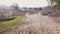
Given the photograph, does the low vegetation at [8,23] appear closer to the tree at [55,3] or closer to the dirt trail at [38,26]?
the dirt trail at [38,26]

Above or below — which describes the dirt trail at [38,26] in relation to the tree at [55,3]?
below

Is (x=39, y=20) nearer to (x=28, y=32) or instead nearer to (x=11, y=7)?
(x=28, y=32)

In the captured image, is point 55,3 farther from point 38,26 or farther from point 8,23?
point 8,23

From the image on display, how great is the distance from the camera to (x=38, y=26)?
1.66 meters

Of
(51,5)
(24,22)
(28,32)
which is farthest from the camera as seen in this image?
(51,5)

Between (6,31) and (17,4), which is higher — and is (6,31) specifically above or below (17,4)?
below

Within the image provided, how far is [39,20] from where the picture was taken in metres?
1.73

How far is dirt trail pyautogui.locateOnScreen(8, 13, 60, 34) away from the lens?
1.60 meters

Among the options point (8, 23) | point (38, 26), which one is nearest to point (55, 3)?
point (38, 26)

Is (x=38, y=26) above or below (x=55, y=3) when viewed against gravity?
below

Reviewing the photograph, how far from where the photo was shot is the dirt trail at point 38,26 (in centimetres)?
160

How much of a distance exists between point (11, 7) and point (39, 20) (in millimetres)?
421

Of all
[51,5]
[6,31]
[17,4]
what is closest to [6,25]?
[6,31]

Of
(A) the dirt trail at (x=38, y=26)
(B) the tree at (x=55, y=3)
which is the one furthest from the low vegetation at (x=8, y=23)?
(B) the tree at (x=55, y=3)
